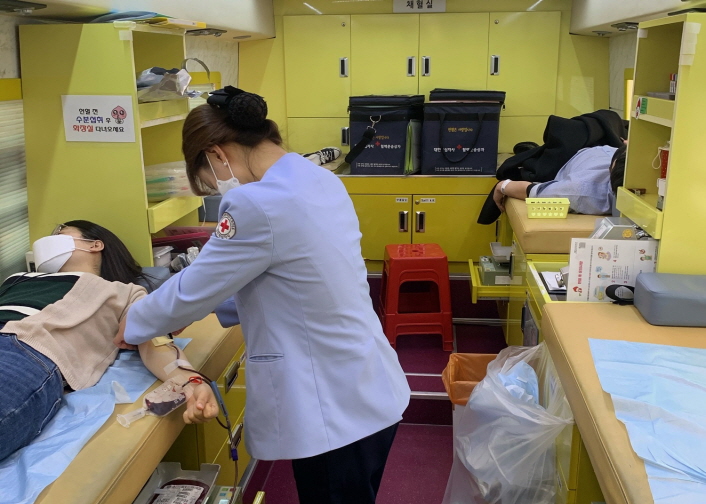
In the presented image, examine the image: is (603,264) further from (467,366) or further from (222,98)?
(222,98)

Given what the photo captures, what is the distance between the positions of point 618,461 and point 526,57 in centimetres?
364

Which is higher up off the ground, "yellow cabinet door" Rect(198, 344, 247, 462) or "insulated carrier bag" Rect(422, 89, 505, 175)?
"insulated carrier bag" Rect(422, 89, 505, 175)

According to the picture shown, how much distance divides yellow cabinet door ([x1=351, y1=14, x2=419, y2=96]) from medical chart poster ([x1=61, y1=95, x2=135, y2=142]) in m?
2.61

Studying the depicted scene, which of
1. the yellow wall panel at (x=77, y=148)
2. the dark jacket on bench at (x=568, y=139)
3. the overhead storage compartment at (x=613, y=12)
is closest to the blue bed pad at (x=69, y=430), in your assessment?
the yellow wall panel at (x=77, y=148)

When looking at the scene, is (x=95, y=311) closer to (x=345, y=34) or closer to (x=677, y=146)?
(x=677, y=146)

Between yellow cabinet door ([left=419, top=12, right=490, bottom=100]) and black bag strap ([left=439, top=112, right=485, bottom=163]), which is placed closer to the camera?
black bag strap ([left=439, top=112, right=485, bottom=163])

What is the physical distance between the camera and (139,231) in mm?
2215

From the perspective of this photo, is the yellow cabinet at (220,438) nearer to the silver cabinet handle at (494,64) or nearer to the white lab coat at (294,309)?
the white lab coat at (294,309)

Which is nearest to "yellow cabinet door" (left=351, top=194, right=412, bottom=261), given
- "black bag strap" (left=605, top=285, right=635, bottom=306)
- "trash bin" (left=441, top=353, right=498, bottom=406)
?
"trash bin" (left=441, top=353, right=498, bottom=406)

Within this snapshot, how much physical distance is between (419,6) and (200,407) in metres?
3.52

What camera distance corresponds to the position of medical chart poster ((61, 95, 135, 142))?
209 centimetres

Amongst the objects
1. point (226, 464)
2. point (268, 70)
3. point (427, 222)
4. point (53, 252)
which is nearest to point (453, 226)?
point (427, 222)

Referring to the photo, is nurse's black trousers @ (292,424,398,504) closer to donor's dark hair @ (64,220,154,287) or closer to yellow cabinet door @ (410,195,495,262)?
donor's dark hair @ (64,220,154,287)

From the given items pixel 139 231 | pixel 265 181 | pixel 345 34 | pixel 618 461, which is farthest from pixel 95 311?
pixel 345 34
